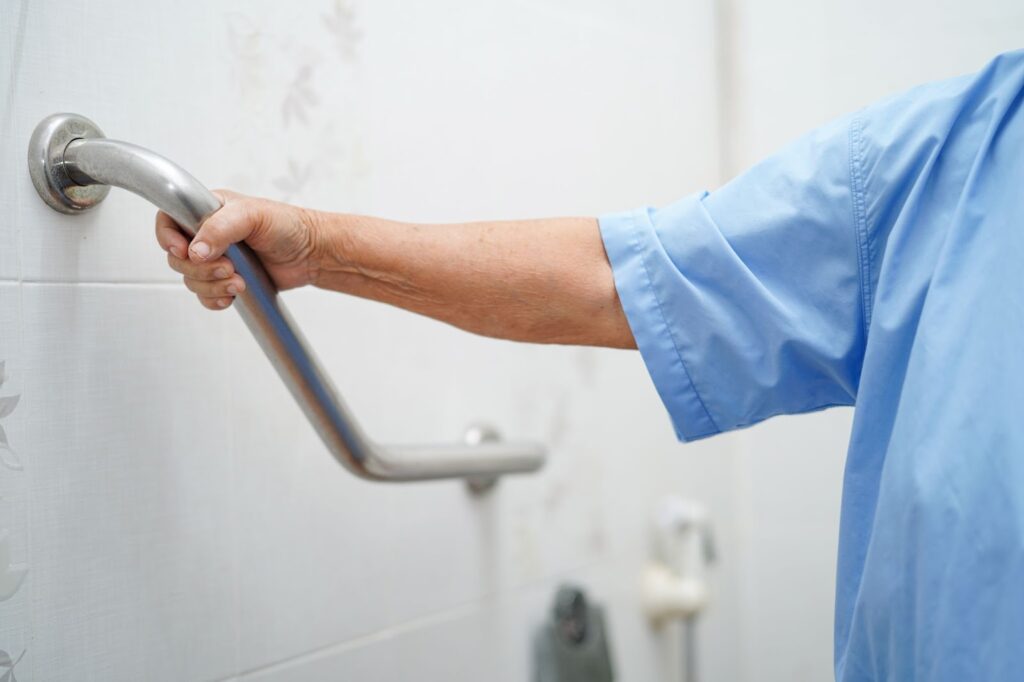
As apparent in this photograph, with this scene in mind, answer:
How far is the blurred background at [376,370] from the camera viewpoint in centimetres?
62

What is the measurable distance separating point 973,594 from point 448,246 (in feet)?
1.28

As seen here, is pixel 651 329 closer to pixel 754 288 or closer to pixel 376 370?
pixel 754 288

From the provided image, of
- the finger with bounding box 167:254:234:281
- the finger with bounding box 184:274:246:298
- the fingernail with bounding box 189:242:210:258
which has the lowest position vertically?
the finger with bounding box 184:274:246:298

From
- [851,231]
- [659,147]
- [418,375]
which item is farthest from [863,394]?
[659,147]

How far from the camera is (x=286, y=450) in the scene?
77cm

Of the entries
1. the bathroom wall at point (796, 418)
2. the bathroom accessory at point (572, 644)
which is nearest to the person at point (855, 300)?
the bathroom accessory at point (572, 644)

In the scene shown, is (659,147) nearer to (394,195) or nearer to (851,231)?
(394,195)

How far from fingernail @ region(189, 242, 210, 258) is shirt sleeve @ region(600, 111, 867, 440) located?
0.91ft

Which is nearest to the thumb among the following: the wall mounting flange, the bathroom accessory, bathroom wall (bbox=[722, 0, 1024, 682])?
the wall mounting flange

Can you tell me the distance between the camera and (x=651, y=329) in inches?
26.0

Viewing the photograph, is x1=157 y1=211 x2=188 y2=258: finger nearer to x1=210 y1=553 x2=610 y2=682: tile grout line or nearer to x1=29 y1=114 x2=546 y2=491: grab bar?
x1=29 y1=114 x2=546 y2=491: grab bar

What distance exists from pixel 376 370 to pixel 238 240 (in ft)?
0.98

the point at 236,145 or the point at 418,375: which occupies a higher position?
the point at 236,145

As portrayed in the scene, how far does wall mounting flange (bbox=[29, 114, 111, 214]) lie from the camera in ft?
1.95
